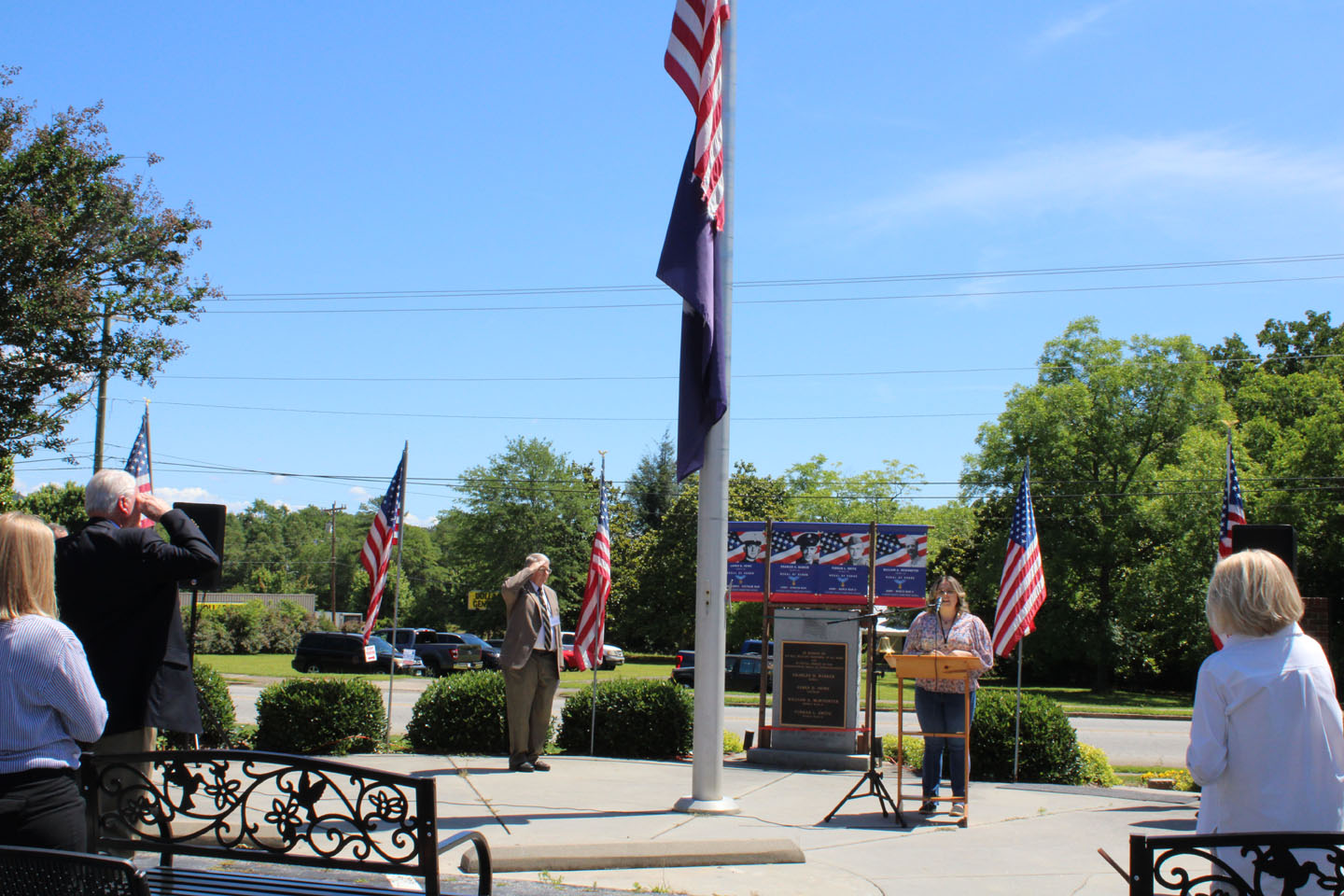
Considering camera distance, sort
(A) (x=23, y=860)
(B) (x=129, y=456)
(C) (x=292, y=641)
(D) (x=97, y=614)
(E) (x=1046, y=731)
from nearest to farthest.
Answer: (A) (x=23, y=860), (D) (x=97, y=614), (E) (x=1046, y=731), (B) (x=129, y=456), (C) (x=292, y=641)

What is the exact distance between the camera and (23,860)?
3217 mm

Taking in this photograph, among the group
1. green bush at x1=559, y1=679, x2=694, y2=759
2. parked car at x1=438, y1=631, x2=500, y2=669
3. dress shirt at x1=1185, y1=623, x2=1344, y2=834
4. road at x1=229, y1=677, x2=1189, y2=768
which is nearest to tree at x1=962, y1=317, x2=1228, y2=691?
road at x1=229, y1=677, x2=1189, y2=768

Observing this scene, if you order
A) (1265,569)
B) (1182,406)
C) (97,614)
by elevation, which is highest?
(1182,406)

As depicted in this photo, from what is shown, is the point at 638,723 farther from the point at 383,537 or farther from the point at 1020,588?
the point at 1020,588

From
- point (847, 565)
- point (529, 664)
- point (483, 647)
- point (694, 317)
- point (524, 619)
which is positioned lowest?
point (483, 647)

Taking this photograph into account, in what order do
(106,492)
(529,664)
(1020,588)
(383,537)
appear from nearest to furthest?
(106,492), (529,664), (1020,588), (383,537)

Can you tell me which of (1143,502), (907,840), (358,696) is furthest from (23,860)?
(1143,502)

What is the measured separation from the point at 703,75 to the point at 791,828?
5.62m

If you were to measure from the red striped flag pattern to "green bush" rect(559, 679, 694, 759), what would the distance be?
6.08 meters

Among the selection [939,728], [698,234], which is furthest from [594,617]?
[698,234]

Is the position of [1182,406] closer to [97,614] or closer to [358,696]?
[358,696]

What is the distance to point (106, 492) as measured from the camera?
5500 millimetres

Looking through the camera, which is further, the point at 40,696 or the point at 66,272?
the point at 66,272

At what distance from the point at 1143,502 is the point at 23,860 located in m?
43.8
